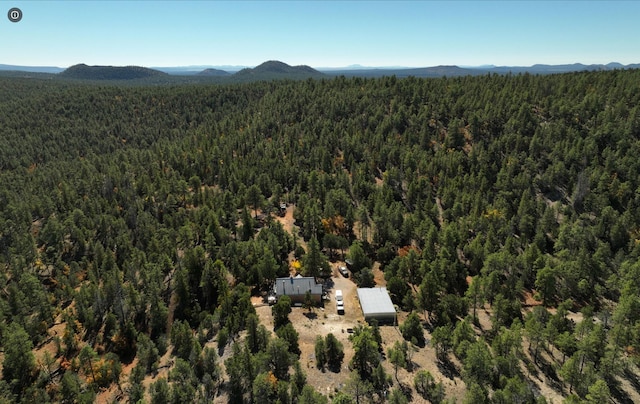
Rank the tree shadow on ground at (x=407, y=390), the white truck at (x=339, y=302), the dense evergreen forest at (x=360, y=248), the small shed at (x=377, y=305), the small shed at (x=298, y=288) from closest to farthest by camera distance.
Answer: the tree shadow on ground at (x=407, y=390), the dense evergreen forest at (x=360, y=248), the small shed at (x=377, y=305), the white truck at (x=339, y=302), the small shed at (x=298, y=288)

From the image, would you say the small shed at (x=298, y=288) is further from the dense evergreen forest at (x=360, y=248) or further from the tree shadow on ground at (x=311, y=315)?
the dense evergreen forest at (x=360, y=248)

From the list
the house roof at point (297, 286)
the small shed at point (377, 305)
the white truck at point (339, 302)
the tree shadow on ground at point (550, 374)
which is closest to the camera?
the tree shadow on ground at point (550, 374)

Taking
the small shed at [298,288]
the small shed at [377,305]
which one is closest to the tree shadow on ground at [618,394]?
the small shed at [377,305]

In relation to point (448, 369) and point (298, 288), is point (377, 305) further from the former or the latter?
point (448, 369)

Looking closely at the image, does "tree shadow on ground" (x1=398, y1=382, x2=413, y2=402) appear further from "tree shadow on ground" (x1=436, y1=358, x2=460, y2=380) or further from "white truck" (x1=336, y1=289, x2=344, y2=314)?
"white truck" (x1=336, y1=289, x2=344, y2=314)

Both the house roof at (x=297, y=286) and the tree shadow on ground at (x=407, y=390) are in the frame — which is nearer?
the tree shadow on ground at (x=407, y=390)

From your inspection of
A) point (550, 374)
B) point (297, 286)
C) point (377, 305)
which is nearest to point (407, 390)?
point (377, 305)
